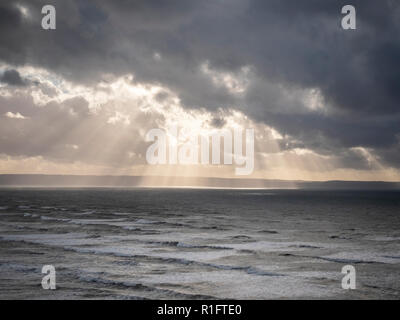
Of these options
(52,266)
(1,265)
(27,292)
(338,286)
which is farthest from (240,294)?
(1,265)

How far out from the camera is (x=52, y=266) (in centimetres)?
2409

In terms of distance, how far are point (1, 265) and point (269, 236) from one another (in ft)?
87.3

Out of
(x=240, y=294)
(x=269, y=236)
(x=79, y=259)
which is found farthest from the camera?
(x=269, y=236)

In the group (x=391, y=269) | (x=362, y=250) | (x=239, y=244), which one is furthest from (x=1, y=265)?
(x=362, y=250)

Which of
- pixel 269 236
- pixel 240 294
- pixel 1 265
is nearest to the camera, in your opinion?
pixel 240 294
